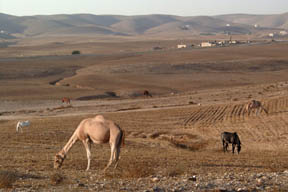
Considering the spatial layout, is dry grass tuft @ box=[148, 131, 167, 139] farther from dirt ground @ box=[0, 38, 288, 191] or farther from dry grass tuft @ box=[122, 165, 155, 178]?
dry grass tuft @ box=[122, 165, 155, 178]

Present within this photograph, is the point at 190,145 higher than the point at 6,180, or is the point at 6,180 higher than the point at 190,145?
the point at 6,180

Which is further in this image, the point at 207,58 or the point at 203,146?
the point at 207,58

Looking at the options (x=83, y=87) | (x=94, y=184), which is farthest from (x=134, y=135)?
(x=83, y=87)

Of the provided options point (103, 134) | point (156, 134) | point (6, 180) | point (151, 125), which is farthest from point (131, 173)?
point (151, 125)

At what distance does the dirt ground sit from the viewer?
38.5ft

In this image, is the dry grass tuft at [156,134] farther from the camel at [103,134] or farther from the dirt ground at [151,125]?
the camel at [103,134]

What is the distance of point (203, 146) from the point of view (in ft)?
77.1

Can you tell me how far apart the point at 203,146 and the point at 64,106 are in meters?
24.7

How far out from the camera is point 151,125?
1194 inches

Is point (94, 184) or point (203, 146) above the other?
point (94, 184)

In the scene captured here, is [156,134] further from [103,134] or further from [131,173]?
[131,173]

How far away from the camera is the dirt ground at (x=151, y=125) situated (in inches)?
462

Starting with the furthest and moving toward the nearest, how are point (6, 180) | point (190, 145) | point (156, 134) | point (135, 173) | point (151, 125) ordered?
point (151, 125)
point (156, 134)
point (190, 145)
point (135, 173)
point (6, 180)

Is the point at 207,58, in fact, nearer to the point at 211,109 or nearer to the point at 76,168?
the point at 211,109
